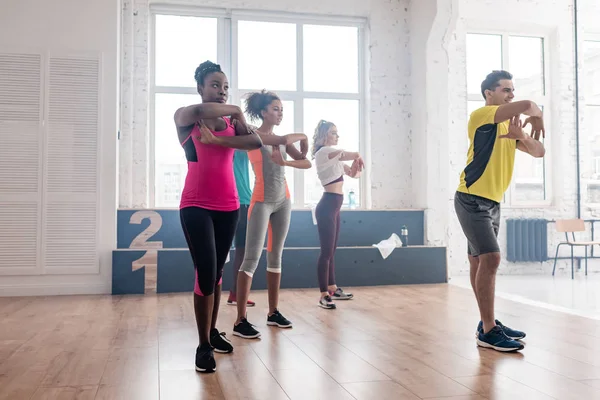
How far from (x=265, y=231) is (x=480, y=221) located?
1.19 meters

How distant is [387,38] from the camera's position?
662 centimetres

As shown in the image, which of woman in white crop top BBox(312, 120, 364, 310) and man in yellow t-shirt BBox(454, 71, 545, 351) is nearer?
man in yellow t-shirt BBox(454, 71, 545, 351)

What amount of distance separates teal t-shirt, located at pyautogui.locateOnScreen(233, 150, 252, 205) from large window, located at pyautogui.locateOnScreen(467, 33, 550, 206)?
13.4ft

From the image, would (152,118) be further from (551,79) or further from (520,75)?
(551,79)

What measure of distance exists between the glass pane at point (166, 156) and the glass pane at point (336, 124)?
58.5 inches

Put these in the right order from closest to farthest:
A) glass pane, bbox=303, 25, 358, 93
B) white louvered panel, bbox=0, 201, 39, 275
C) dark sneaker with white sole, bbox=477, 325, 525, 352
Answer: dark sneaker with white sole, bbox=477, 325, 525, 352, white louvered panel, bbox=0, 201, 39, 275, glass pane, bbox=303, 25, 358, 93

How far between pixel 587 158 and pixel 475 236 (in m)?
5.37

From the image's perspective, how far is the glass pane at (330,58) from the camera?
6.63 m

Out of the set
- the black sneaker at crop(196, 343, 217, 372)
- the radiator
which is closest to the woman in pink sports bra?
the black sneaker at crop(196, 343, 217, 372)

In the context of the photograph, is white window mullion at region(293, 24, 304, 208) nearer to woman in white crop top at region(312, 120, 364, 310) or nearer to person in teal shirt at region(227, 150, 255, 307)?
woman in white crop top at region(312, 120, 364, 310)

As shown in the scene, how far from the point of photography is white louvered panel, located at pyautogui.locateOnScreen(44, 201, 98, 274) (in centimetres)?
506

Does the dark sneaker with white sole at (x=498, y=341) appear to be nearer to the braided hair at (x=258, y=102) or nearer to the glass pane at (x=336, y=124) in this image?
the braided hair at (x=258, y=102)

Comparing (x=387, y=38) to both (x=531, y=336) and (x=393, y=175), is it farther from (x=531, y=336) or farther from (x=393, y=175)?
(x=531, y=336)

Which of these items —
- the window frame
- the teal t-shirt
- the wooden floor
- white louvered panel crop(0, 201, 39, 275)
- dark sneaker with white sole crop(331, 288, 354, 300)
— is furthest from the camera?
the window frame
